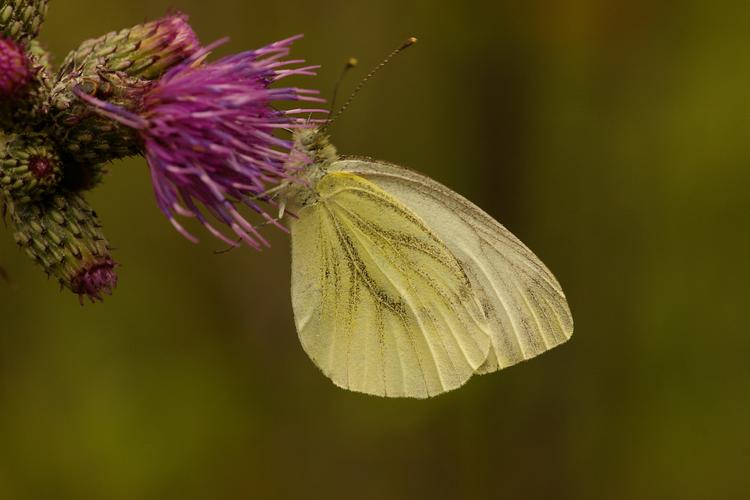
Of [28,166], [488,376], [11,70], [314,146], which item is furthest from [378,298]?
[488,376]

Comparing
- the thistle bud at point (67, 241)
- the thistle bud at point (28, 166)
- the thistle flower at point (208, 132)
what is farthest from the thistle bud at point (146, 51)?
the thistle bud at point (67, 241)

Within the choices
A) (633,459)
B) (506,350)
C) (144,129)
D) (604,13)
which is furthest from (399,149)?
(144,129)

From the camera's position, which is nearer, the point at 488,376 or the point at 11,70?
the point at 11,70

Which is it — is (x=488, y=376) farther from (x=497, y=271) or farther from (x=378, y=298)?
(x=378, y=298)

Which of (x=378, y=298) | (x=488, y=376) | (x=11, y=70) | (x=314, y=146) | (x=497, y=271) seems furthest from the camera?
(x=488, y=376)

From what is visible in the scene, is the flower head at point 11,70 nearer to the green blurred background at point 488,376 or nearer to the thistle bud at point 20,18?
the thistle bud at point 20,18

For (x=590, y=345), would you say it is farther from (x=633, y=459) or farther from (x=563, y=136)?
(x=563, y=136)

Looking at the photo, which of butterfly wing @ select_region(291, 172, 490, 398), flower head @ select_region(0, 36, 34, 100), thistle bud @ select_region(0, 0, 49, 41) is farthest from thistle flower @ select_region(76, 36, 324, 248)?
butterfly wing @ select_region(291, 172, 490, 398)
